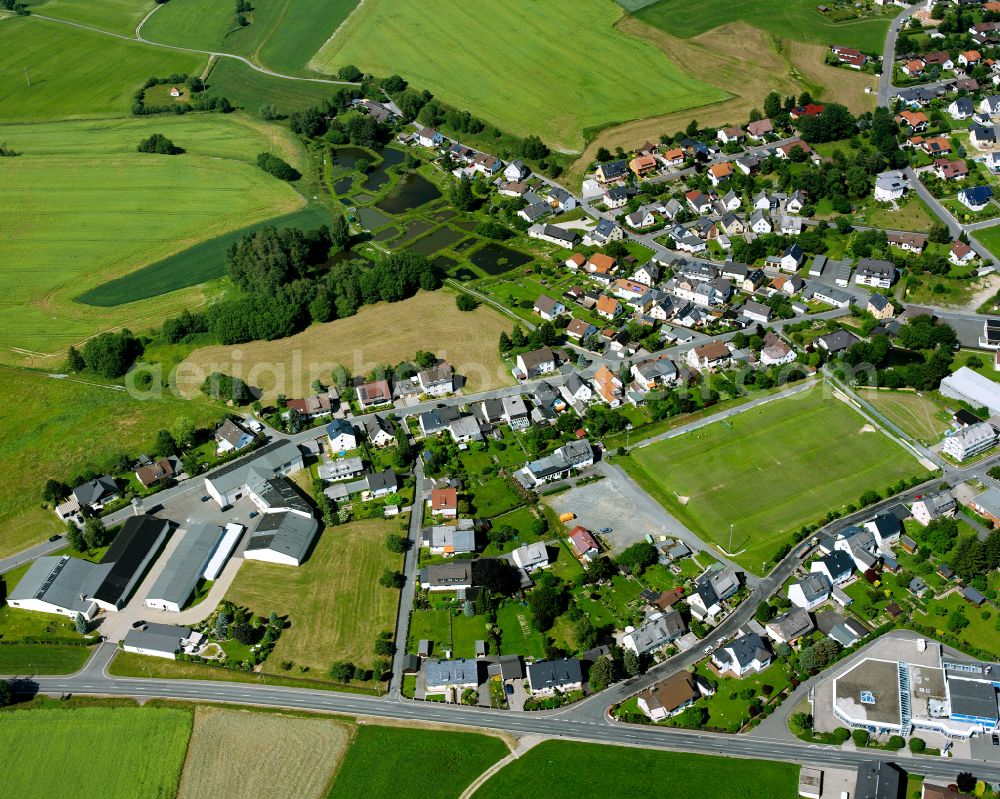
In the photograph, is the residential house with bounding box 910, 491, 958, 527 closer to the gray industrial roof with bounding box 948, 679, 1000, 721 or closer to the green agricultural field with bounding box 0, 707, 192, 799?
the gray industrial roof with bounding box 948, 679, 1000, 721

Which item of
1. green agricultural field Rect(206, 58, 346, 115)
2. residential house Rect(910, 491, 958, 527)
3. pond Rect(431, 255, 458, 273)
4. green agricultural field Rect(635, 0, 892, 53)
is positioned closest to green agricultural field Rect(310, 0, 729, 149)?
green agricultural field Rect(206, 58, 346, 115)

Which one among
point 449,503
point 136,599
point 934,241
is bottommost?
point 136,599

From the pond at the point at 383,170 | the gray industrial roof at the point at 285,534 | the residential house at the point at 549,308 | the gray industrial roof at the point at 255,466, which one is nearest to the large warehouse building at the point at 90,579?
the gray industrial roof at the point at 255,466

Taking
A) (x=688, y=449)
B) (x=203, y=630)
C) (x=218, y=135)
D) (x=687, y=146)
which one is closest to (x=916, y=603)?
(x=688, y=449)

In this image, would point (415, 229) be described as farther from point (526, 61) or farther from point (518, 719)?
point (518, 719)

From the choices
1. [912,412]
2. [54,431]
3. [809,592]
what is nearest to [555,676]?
[809,592]

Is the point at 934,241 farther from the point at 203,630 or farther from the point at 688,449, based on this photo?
the point at 203,630

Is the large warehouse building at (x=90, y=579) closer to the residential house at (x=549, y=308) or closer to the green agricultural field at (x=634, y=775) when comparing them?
the green agricultural field at (x=634, y=775)
